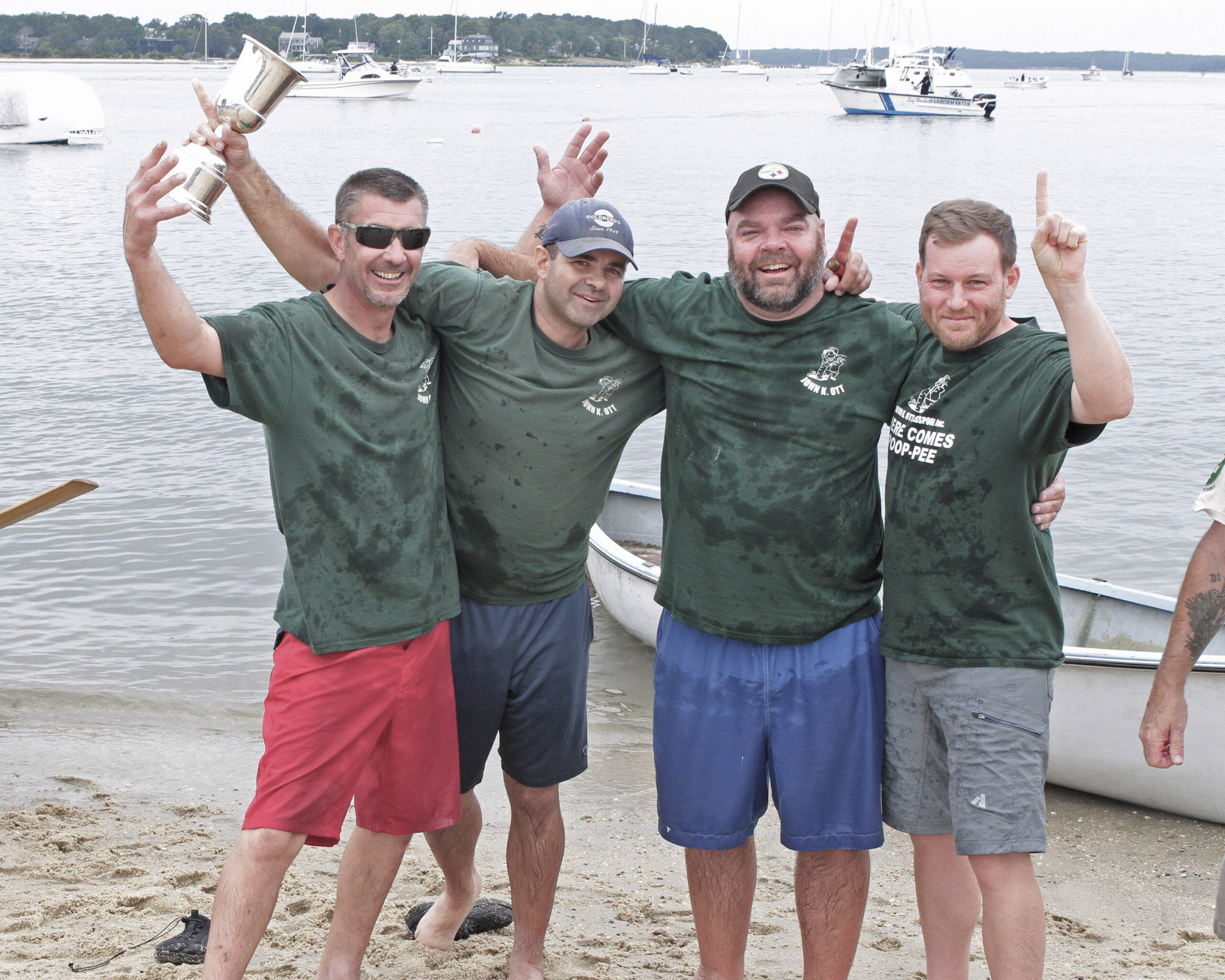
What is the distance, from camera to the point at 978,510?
3.32 metres

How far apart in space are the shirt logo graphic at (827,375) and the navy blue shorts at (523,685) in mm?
1112

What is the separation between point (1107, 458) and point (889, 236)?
15.8 metres

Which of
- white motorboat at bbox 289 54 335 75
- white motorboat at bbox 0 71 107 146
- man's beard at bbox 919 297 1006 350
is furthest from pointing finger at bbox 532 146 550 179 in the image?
white motorboat at bbox 289 54 335 75

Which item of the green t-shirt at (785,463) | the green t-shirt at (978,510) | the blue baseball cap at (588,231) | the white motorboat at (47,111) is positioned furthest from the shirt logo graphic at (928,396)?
the white motorboat at (47,111)

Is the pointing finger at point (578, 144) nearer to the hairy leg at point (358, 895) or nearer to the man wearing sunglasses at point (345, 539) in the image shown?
the man wearing sunglasses at point (345, 539)

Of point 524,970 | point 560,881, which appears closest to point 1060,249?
point 524,970

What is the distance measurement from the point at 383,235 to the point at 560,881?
3096 mm

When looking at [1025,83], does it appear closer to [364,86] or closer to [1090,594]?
[364,86]

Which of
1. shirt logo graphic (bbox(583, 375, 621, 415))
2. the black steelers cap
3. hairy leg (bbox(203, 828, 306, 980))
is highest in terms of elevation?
the black steelers cap

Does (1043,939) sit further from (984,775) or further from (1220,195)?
(1220,195)

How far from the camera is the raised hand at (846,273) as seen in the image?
358 centimetres

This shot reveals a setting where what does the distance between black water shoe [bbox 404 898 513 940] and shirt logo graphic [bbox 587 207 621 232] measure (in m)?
2.71

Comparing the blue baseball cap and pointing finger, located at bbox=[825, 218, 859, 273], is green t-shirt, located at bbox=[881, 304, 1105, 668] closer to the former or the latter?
pointing finger, located at bbox=[825, 218, 859, 273]

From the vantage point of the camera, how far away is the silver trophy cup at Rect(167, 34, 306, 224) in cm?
341
